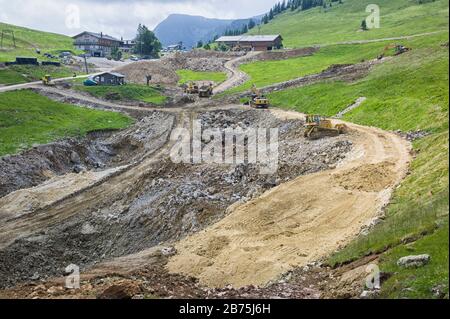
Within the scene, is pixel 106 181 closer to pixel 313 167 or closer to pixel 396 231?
pixel 313 167

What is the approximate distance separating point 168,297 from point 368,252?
34.1ft

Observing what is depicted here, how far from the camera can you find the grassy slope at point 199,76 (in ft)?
382

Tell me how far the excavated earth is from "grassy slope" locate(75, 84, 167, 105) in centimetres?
3429

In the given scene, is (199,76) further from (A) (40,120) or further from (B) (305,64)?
(A) (40,120)

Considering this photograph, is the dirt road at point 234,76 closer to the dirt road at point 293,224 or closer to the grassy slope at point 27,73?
the grassy slope at point 27,73

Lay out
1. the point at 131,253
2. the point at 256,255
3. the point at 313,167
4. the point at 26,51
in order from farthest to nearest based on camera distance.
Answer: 1. the point at 26,51
2. the point at 313,167
3. the point at 131,253
4. the point at 256,255

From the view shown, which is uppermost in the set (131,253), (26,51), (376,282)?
(26,51)

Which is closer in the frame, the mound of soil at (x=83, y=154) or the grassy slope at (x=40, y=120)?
the mound of soil at (x=83, y=154)

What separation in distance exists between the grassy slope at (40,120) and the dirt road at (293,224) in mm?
32508

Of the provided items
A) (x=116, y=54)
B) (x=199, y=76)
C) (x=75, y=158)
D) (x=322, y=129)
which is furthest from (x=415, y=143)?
(x=116, y=54)

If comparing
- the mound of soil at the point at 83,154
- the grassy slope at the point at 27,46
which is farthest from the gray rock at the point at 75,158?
the grassy slope at the point at 27,46

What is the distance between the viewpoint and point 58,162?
188 feet

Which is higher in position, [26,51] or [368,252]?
[26,51]

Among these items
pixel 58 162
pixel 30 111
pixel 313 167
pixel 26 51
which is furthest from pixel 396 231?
pixel 26 51
